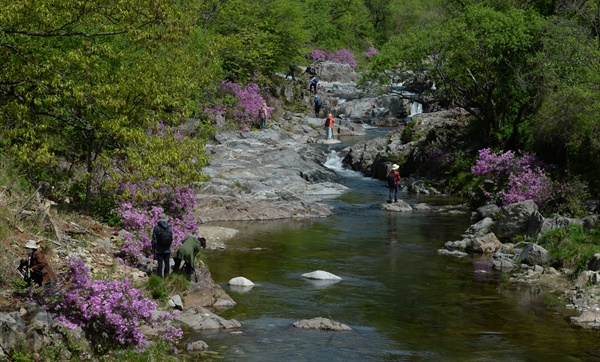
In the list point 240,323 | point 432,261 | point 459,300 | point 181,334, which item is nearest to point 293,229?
point 432,261

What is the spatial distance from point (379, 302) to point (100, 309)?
913 centimetres

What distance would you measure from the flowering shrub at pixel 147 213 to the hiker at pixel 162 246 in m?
1.42

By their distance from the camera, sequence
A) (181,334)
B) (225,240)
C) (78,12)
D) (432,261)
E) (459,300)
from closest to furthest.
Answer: (181,334), (78,12), (459,300), (432,261), (225,240)

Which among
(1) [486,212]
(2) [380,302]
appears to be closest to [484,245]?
(1) [486,212]

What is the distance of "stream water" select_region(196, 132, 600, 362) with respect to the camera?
1844 centimetres

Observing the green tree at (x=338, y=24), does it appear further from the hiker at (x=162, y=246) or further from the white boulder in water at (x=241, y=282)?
the hiker at (x=162, y=246)

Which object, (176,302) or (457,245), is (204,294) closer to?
(176,302)

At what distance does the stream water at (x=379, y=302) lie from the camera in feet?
60.5

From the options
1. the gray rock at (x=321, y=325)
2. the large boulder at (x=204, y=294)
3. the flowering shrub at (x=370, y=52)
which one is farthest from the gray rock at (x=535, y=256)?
the flowering shrub at (x=370, y=52)

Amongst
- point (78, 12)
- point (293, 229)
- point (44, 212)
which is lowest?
point (293, 229)

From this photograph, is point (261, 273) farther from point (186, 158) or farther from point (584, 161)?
point (584, 161)

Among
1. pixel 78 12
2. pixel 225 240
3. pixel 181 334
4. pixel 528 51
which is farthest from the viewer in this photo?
pixel 528 51

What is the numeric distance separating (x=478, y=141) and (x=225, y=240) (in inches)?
819

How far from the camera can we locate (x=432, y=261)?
2850cm
